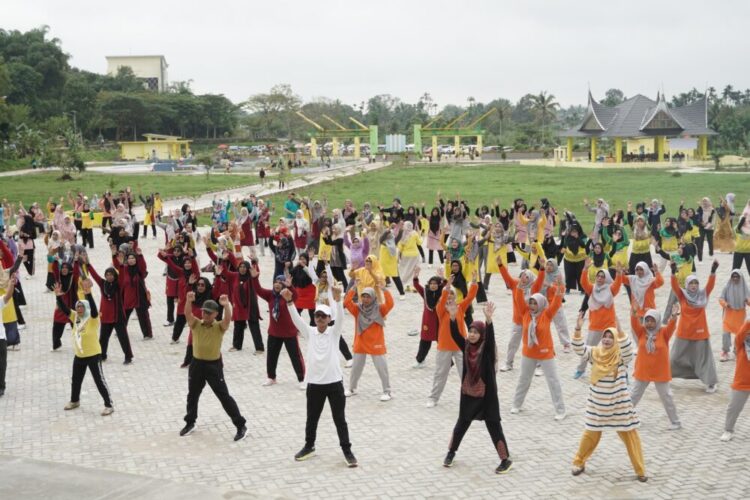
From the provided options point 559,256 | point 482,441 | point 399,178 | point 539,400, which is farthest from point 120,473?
point 399,178

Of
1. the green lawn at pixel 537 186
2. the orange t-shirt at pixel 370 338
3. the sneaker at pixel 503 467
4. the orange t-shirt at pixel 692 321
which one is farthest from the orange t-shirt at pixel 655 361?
the green lawn at pixel 537 186

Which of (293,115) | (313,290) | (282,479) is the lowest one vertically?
(282,479)

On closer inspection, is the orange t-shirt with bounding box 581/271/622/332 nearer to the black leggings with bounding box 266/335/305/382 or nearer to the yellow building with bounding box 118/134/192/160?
the black leggings with bounding box 266/335/305/382

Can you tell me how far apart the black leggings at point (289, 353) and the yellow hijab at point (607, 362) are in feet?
12.6

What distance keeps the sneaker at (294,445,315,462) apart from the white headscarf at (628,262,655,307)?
4.65m

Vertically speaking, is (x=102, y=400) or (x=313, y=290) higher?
(x=313, y=290)

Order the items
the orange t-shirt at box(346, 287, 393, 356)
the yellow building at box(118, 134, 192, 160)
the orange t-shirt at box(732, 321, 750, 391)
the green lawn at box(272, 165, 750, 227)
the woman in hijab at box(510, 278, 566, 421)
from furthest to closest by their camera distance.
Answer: the yellow building at box(118, 134, 192, 160)
the green lawn at box(272, 165, 750, 227)
the orange t-shirt at box(346, 287, 393, 356)
the woman in hijab at box(510, 278, 566, 421)
the orange t-shirt at box(732, 321, 750, 391)

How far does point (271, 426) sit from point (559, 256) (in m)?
8.87

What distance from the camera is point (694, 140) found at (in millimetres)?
60906

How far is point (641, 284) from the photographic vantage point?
34.3ft

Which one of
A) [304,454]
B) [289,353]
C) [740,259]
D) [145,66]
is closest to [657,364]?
[304,454]

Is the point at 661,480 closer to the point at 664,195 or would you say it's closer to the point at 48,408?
the point at 48,408

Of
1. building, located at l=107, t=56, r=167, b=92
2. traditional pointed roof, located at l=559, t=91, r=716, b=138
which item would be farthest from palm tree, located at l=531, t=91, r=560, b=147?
building, located at l=107, t=56, r=167, b=92

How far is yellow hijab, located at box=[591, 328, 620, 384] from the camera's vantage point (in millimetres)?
7242
